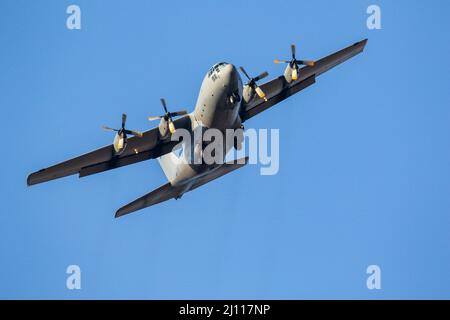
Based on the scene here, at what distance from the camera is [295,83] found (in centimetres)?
4488

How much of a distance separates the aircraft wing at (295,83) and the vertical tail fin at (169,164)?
4.77 metres

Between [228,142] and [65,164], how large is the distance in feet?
29.9

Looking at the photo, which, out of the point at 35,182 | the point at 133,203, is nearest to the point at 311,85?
the point at 133,203

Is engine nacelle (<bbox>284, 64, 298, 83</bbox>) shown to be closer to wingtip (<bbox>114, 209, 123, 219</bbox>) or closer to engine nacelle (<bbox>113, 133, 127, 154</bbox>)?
engine nacelle (<bbox>113, 133, 127, 154</bbox>)

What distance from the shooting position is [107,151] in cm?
4153

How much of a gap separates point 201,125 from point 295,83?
7.62 metres

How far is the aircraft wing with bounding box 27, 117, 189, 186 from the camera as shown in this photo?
4109 cm

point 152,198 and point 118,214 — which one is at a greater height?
point 152,198

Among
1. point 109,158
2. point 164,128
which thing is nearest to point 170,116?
point 164,128

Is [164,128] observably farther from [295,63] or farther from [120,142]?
[295,63]

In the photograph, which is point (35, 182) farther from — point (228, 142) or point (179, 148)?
point (228, 142)

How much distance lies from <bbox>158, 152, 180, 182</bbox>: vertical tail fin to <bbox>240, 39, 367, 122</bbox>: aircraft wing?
4775 millimetres

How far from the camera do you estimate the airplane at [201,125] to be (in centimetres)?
3903
